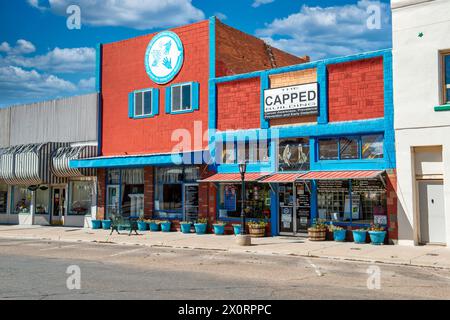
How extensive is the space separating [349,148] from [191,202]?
28.0ft

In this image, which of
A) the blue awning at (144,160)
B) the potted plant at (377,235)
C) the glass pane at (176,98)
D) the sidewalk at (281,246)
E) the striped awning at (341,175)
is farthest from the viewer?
the glass pane at (176,98)

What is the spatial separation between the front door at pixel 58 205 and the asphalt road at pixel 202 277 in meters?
12.8

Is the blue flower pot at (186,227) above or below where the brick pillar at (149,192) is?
below

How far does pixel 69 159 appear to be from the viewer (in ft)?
89.8

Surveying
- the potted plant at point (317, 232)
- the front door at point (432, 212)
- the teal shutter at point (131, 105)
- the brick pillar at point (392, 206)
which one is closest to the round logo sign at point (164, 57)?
the teal shutter at point (131, 105)

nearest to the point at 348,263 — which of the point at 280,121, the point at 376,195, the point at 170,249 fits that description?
the point at 376,195

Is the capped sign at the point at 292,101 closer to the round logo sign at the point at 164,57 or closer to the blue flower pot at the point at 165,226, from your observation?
the round logo sign at the point at 164,57

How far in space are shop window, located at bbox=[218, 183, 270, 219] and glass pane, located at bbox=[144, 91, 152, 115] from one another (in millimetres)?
6327

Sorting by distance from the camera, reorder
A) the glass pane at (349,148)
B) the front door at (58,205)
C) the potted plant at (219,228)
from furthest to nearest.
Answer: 1. the front door at (58,205)
2. the potted plant at (219,228)
3. the glass pane at (349,148)

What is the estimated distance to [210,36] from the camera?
23.8 m

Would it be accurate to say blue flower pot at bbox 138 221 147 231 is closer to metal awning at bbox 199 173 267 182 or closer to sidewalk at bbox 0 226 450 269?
sidewalk at bbox 0 226 450 269

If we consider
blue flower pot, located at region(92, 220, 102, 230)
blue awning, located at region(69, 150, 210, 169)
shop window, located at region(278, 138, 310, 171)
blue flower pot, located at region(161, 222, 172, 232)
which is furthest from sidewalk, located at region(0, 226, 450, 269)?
blue awning, located at region(69, 150, 210, 169)

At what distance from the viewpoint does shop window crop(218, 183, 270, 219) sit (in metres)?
21.7

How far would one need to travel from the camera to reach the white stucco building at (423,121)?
56.5 feet
